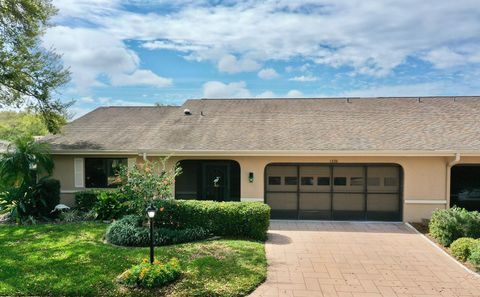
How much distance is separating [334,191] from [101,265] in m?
8.72

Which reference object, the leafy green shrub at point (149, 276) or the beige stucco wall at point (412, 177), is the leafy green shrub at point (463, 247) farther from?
the leafy green shrub at point (149, 276)

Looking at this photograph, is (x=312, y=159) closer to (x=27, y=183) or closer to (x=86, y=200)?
(x=86, y=200)

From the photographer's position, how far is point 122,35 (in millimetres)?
13320

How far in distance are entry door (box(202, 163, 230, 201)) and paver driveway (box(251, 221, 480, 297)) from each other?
322 cm

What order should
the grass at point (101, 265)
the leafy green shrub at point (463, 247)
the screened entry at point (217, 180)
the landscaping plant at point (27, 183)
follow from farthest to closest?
the screened entry at point (217, 180) → the landscaping plant at point (27, 183) → the leafy green shrub at point (463, 247) → the grass at point (101, 265)

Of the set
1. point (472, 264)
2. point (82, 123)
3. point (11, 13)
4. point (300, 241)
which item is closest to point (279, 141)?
point (300, 241)

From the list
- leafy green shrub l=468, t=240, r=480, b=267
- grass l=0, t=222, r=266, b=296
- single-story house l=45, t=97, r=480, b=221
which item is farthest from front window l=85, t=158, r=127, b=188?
leafy green shrub l=468, t=240, r=480, b=267

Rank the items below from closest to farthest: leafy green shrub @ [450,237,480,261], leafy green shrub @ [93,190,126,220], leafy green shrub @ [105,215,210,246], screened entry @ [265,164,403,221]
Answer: leafy green shrub @ [450,237,480,261]
leafy green shrub @ [105,215,210,246]
leafy green shrub @ [93,190,126,220]
screened entry @ [265,164,403,221]

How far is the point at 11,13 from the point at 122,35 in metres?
5.25

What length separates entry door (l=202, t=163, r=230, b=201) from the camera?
45.5 feet

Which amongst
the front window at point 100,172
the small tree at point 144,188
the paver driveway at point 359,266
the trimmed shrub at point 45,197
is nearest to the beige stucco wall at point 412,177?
the paver driveway at point 359,266

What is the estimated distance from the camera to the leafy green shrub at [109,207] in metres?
12.3

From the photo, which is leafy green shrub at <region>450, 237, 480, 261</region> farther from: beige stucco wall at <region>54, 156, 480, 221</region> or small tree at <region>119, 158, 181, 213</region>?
small tree at <region>119, 158, 181, 213</region>

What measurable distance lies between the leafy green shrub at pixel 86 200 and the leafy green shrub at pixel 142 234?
3868 millimetres
